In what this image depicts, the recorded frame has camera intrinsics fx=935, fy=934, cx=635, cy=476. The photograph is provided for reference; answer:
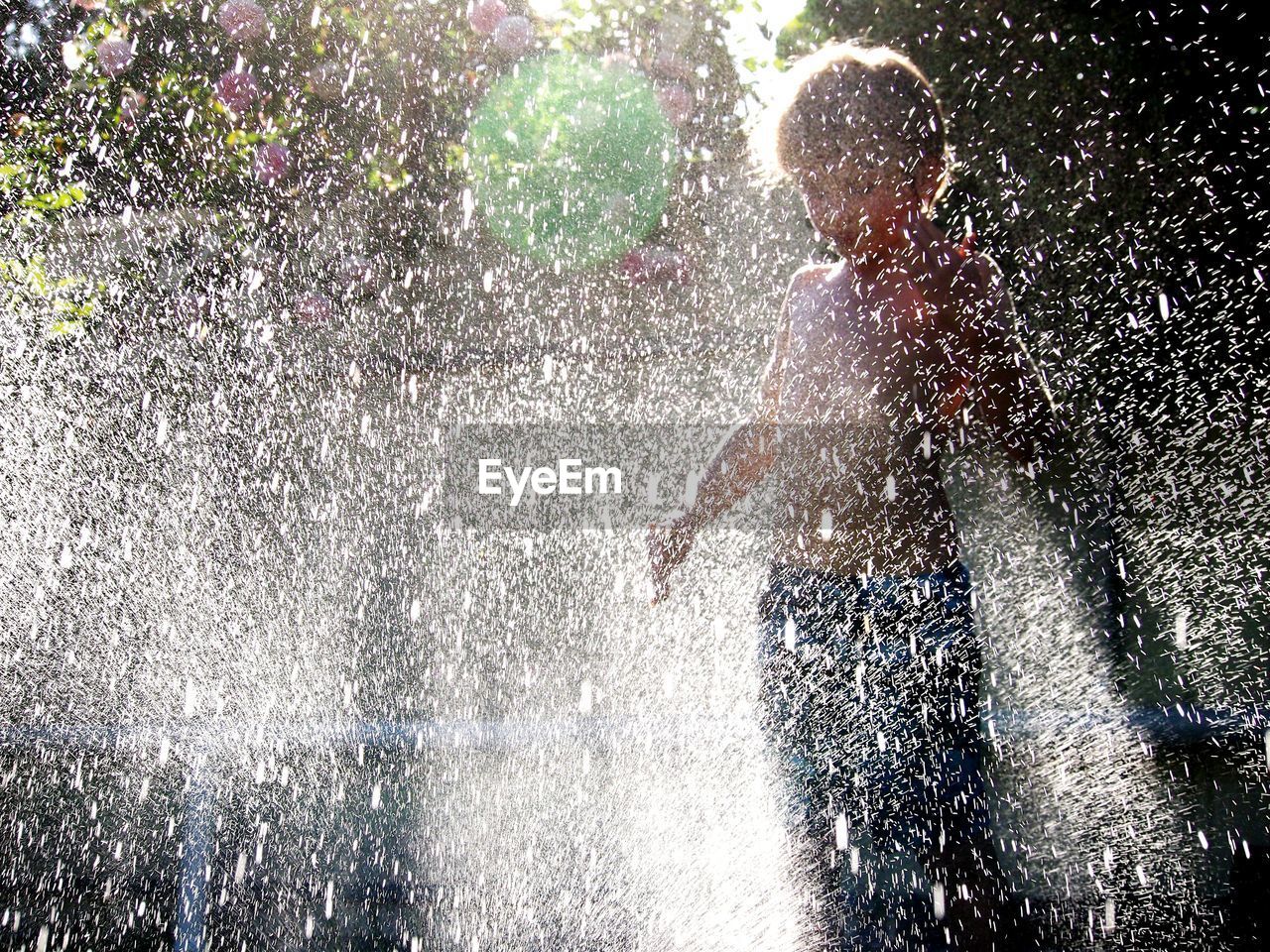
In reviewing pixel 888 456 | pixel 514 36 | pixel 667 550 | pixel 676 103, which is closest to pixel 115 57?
pixel 514 36

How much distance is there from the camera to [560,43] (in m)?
4.40

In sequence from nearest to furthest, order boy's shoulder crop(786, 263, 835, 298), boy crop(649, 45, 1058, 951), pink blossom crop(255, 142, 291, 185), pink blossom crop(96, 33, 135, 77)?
boy crop(649, 45, 1058, 951) → boy's shoulder crop(786, 263, 835, 298) → pink blossom crop(96, 33, 135, 77) → pink blossom crop(255, 142, 291, 185)

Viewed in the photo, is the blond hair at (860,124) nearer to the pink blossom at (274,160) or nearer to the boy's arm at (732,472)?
the boy's arm at (732,472)

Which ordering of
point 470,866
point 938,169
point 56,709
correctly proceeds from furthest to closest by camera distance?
point 56,709 < point 470,866 < point 938,169

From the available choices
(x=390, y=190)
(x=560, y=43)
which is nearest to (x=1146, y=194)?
(x=560, y=43)

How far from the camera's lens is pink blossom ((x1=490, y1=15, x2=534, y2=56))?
4348 millimetres

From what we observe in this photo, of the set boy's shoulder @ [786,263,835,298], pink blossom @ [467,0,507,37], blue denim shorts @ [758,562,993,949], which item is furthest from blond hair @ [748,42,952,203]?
pink blossom @ [467,0,507,37]

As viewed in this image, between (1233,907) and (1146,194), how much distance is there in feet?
6.45

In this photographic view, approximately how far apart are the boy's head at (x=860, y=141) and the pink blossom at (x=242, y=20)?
145 inches

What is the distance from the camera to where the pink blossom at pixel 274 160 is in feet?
14.2

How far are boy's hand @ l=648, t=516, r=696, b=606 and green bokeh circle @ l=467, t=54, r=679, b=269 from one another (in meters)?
2.89

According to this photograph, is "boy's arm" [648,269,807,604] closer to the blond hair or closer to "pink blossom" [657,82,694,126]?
the blond hair

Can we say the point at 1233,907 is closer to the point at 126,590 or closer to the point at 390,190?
the point at 126,590

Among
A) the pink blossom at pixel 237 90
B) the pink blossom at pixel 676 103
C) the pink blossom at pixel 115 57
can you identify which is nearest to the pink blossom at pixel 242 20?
the pink blossom at pixel 237 90
